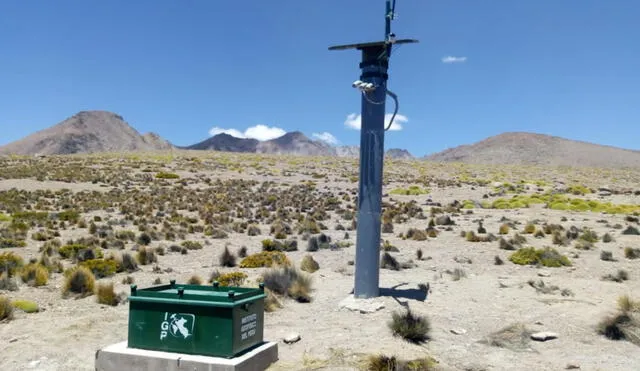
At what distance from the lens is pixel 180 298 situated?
22.6ft

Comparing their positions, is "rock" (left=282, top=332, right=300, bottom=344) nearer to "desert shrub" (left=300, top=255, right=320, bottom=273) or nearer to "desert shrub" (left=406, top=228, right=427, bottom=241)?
"desert shrub" (left=300, top=255, right=320, bottom=273)

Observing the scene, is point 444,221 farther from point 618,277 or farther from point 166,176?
point 166,176

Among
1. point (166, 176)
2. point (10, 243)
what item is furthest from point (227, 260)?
point (166, 176)

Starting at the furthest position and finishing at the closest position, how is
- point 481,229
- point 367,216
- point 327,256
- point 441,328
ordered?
point 481,229 < point 327,256 < point 367,216 < point 441,328

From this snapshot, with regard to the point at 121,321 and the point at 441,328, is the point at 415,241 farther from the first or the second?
the point at 121,321

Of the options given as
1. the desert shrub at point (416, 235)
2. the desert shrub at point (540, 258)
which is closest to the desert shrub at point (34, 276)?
the desert shrub at point (540, 258)

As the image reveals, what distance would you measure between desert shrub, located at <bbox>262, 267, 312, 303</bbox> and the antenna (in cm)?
147

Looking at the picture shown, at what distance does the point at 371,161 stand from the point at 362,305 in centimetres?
274

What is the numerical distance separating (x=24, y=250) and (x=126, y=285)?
7330 mm

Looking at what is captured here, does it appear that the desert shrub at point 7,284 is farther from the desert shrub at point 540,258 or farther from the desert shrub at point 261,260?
the desert shrub at point 540,258

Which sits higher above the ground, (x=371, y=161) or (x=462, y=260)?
(x=371, y=161)

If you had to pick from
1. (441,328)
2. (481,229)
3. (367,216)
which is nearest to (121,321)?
(367,216)

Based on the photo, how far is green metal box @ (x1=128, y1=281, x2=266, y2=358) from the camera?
6648 mm

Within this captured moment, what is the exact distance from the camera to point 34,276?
13.3 metres
